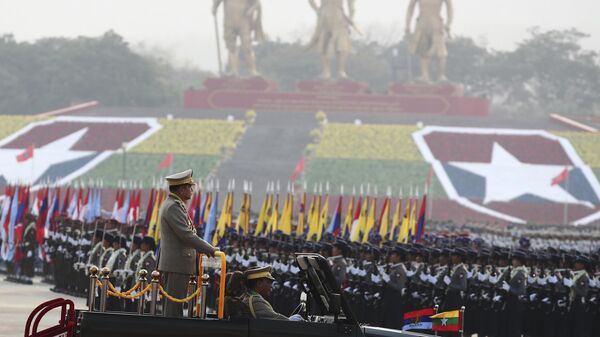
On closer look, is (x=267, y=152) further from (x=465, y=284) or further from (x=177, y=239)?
(x=177, y=239)

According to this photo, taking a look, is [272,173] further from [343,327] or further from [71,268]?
[343,327]

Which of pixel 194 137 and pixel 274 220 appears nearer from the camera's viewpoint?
pixel 274 220

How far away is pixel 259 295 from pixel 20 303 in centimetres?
1087

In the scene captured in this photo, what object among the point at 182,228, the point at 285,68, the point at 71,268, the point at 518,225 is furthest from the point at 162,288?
the point at 285,68

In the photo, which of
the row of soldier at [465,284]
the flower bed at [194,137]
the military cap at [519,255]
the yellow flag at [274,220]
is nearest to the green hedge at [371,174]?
the flower bed at [194,137]

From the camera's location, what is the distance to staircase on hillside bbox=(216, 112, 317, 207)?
169 ft

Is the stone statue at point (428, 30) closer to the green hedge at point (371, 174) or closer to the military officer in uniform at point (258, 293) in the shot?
the green hedge at point (371, 174)

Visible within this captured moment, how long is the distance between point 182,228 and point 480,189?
42.1 meters

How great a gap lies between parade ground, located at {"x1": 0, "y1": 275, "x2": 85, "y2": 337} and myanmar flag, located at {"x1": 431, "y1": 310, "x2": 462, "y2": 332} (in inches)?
230

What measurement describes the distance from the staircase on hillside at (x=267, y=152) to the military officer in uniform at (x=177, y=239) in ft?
128

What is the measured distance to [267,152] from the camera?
56.2 meters

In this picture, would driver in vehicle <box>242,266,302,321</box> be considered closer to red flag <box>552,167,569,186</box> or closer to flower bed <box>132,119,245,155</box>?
red flag <box>552,167,569,186</box>

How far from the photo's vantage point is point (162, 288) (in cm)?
903

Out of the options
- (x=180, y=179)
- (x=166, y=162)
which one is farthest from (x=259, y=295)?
(x=166, y=162)
